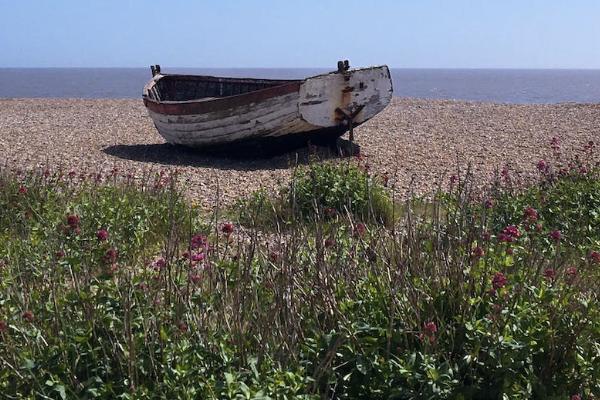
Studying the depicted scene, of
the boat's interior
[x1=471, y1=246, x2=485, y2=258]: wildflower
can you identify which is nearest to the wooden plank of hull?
the boat's interior

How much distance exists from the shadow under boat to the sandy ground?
0.11 ft

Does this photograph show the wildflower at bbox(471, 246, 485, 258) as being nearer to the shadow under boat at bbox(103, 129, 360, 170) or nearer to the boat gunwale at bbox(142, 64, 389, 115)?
the boat gunwale at bbox(142, 64, 389, 115)

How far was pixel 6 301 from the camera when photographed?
3703 millimetres

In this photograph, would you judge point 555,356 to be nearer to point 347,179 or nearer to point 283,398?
point 283,398

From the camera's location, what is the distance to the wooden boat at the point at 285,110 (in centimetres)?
1180

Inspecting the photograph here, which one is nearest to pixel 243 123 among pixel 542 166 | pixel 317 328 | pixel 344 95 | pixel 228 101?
pixel 228 101

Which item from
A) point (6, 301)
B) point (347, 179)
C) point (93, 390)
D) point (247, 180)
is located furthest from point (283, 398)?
point (247, 180)

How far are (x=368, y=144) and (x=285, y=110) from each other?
11.8ft

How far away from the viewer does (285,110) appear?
38.7 ft

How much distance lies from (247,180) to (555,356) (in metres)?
7.59

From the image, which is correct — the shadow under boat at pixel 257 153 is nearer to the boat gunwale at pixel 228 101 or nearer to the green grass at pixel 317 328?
the boat gunwale at pixel 228 101

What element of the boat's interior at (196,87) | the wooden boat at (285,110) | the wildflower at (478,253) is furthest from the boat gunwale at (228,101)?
the wildflower at (478,253)

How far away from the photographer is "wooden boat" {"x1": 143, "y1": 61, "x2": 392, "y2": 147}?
11797 millimetres

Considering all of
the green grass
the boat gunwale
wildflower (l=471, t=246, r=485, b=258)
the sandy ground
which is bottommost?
the sandy ground
